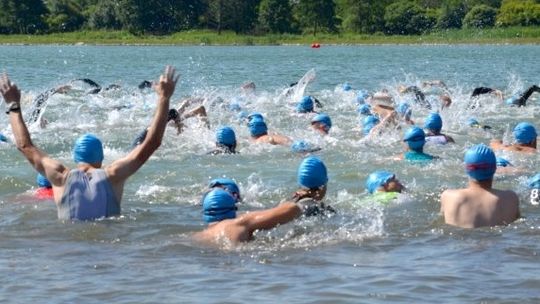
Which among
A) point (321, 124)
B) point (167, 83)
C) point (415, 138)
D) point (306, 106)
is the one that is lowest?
point (306, 106)

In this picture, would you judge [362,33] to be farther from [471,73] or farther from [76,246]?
[76,246]

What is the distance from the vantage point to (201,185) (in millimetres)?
13203

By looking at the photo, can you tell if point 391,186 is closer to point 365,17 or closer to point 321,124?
point 321,124

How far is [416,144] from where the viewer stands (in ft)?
43.3

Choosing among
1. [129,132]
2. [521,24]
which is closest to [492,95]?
[129,132]

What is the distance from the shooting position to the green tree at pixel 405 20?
288 ft

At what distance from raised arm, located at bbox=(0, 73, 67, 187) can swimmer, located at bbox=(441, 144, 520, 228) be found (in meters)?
3.32

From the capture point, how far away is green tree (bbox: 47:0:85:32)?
311 ft

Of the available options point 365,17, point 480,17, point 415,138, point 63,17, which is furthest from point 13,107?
point 63,17

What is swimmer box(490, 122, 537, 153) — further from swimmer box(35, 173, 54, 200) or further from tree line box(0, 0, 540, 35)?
tree line box(0, 0, 540, 35)

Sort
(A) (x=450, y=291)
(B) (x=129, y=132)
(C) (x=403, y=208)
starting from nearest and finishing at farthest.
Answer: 1. (A) (x=450, y=291)
2. (C) (x=403, y=208)
3. (B) (x=129, y=132)

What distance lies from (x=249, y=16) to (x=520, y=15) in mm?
22889

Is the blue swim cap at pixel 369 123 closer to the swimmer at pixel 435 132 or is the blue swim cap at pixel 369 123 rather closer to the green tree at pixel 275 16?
the swimmer at pixel 435 132

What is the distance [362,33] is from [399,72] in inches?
1914
